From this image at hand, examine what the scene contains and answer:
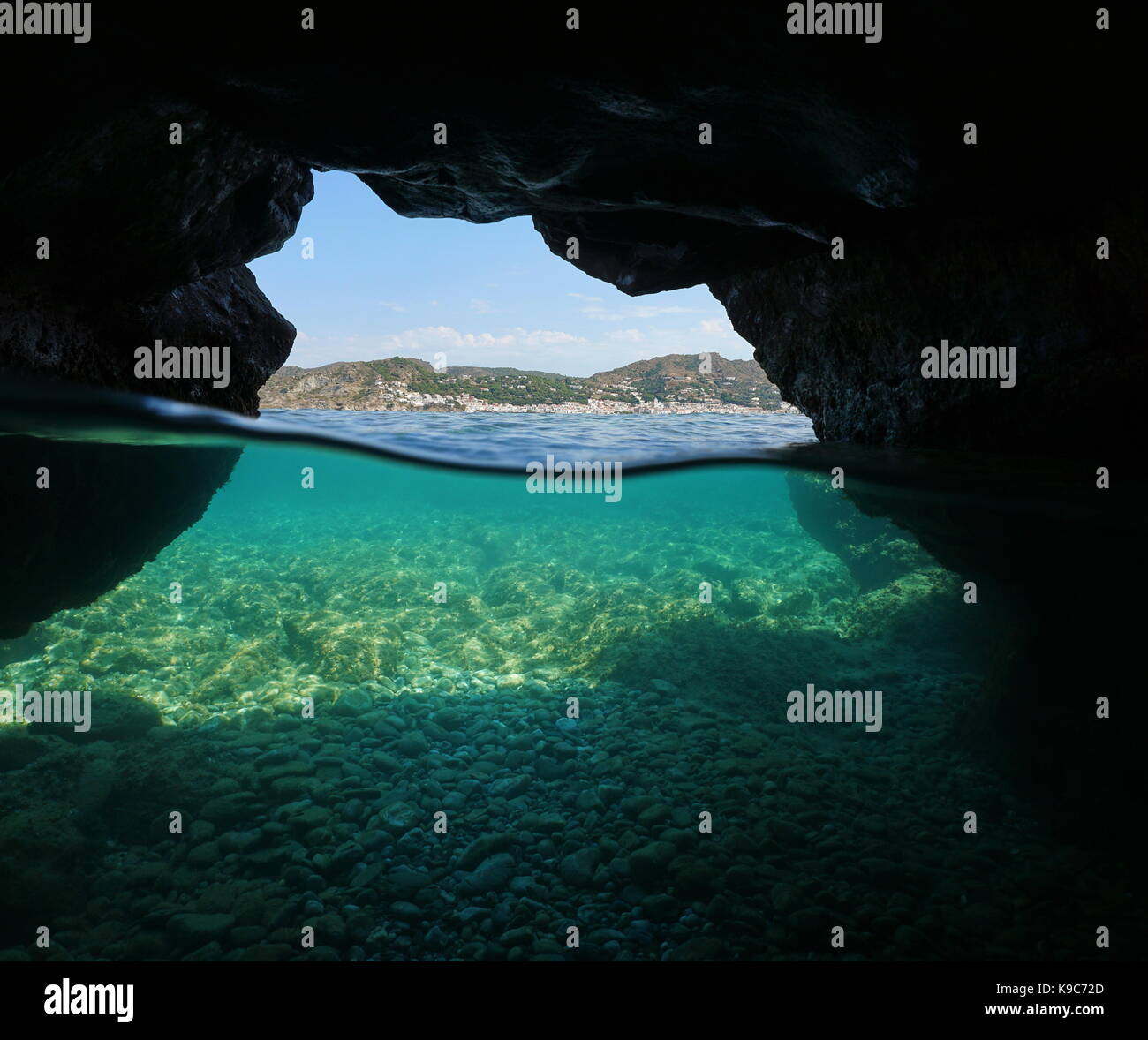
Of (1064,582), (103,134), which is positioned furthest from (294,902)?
(1064,582)

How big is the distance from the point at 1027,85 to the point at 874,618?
1283 centimetres

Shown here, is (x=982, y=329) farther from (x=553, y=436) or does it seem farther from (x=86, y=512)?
(x=86, y=512)

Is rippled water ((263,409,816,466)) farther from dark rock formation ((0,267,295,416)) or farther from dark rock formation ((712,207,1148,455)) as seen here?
dark rock formation ((712,207,1148,455))

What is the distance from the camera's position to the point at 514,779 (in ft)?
24.0

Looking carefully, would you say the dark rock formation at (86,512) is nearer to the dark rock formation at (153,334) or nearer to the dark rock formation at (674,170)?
the dark rock formation at (674,170)

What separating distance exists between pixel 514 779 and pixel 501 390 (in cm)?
1767

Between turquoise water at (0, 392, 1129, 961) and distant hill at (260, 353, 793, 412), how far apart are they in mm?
8756

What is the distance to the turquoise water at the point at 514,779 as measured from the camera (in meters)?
4.93

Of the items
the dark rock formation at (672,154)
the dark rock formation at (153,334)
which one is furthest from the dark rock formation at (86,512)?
the dark rock formation at (672,154)

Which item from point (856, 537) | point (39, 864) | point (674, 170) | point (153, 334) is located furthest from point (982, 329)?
point (856, 537)

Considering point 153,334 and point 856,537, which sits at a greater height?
point 153,334

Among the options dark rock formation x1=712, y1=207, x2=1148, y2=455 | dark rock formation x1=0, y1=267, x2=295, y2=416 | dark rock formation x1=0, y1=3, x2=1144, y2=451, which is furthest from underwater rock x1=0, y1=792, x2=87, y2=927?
dark rock formation x1=712, y1=207, x2=1148, y2=455

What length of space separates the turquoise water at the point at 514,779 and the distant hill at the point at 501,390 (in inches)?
345
